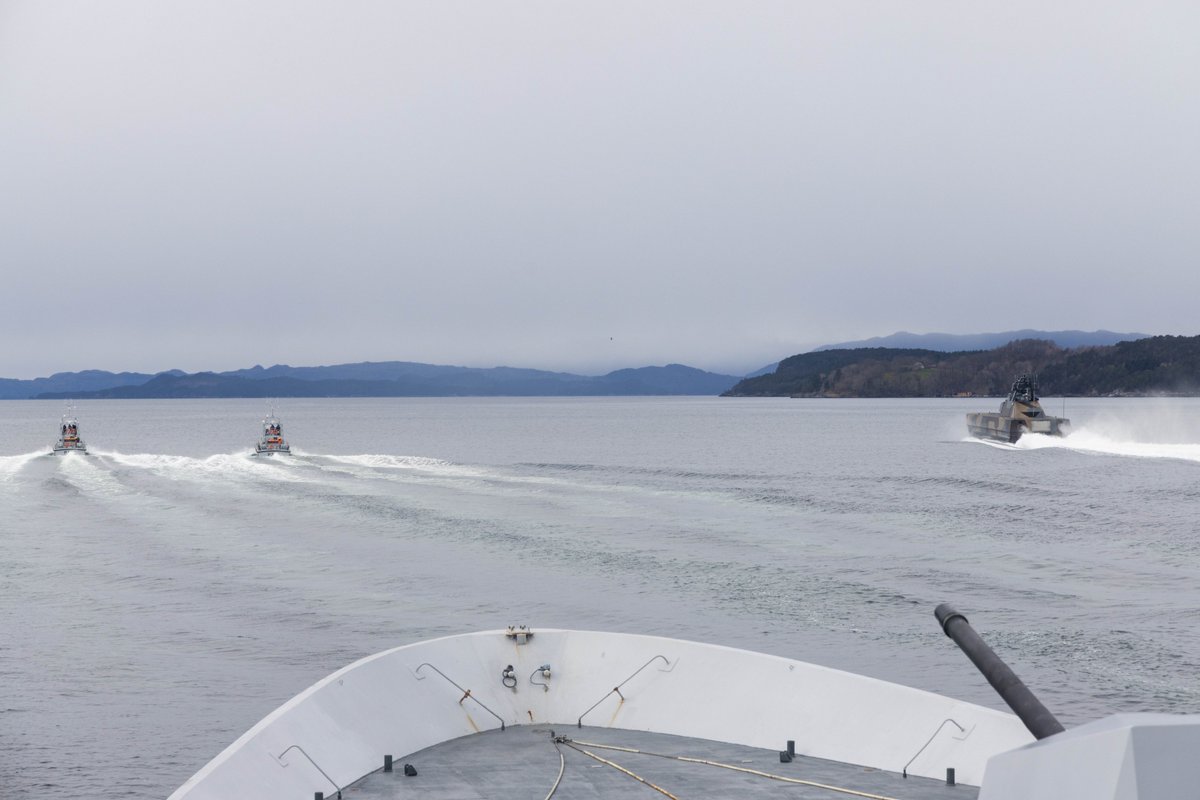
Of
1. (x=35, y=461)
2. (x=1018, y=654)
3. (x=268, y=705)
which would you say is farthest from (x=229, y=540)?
(x=35, y=461)

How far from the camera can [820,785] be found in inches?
361

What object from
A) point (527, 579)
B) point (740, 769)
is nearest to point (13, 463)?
point (527, 579)

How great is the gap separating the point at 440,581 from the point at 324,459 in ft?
187

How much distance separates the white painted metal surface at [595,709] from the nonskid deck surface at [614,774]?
8.7 inches

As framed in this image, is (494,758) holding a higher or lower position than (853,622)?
higher

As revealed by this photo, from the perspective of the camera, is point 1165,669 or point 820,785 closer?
point 820,785

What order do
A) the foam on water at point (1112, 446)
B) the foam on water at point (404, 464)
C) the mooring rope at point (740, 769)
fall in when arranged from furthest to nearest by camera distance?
1. the foam on water at point (1112, 446)
2. the foam on water at point (404, 464)
3. the mooring rope at point (740, 769)

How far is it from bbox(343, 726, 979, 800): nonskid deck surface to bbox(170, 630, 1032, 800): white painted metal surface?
0.22m

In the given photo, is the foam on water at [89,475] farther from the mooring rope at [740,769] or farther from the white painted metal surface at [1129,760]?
the white painted metal surface at [1129,760]

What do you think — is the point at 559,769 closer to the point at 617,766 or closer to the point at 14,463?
the point at 617,766

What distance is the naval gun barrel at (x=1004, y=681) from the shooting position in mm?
5217

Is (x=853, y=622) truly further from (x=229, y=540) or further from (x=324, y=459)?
(x=324, y=459)

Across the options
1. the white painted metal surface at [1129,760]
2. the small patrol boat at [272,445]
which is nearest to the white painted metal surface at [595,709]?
the white painted metal surface at [1129,760]

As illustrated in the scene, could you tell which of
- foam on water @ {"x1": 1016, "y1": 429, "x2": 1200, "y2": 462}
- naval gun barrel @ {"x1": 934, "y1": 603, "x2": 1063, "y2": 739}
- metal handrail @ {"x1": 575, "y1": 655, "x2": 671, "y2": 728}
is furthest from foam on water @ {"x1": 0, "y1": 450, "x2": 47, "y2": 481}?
foam on water @ {"x1": 1016, "y1": 429, "x2": 1200, "y2": 462}
